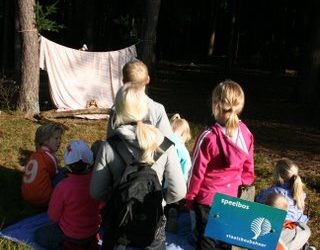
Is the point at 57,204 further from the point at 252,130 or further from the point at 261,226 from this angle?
the point at 252,130

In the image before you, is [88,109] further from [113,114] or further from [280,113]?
[113,114]

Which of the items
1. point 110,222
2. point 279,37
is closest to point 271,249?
point 110,222

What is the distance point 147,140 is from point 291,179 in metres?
1.74

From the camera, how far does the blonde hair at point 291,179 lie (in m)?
4.58

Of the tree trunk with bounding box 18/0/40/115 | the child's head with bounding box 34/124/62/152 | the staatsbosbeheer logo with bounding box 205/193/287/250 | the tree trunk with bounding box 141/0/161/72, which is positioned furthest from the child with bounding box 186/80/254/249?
the tree trunk with bounding box 141/0/161/72

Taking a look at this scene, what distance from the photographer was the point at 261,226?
3174 mm

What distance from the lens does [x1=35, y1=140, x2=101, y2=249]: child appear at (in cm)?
427

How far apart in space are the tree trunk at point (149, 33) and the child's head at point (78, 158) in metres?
6.81

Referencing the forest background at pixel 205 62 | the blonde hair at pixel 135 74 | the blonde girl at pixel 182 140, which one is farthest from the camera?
the forest background at pixel 205 62

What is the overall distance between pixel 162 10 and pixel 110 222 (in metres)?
25.0

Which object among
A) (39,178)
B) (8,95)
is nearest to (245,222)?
(39,178)

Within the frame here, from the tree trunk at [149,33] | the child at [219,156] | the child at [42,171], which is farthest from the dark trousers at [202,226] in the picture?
the tree trunk at [149,33]

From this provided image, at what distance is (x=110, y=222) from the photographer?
3.55m

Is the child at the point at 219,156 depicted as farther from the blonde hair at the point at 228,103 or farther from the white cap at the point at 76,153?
the white cap at the point at 76,153
